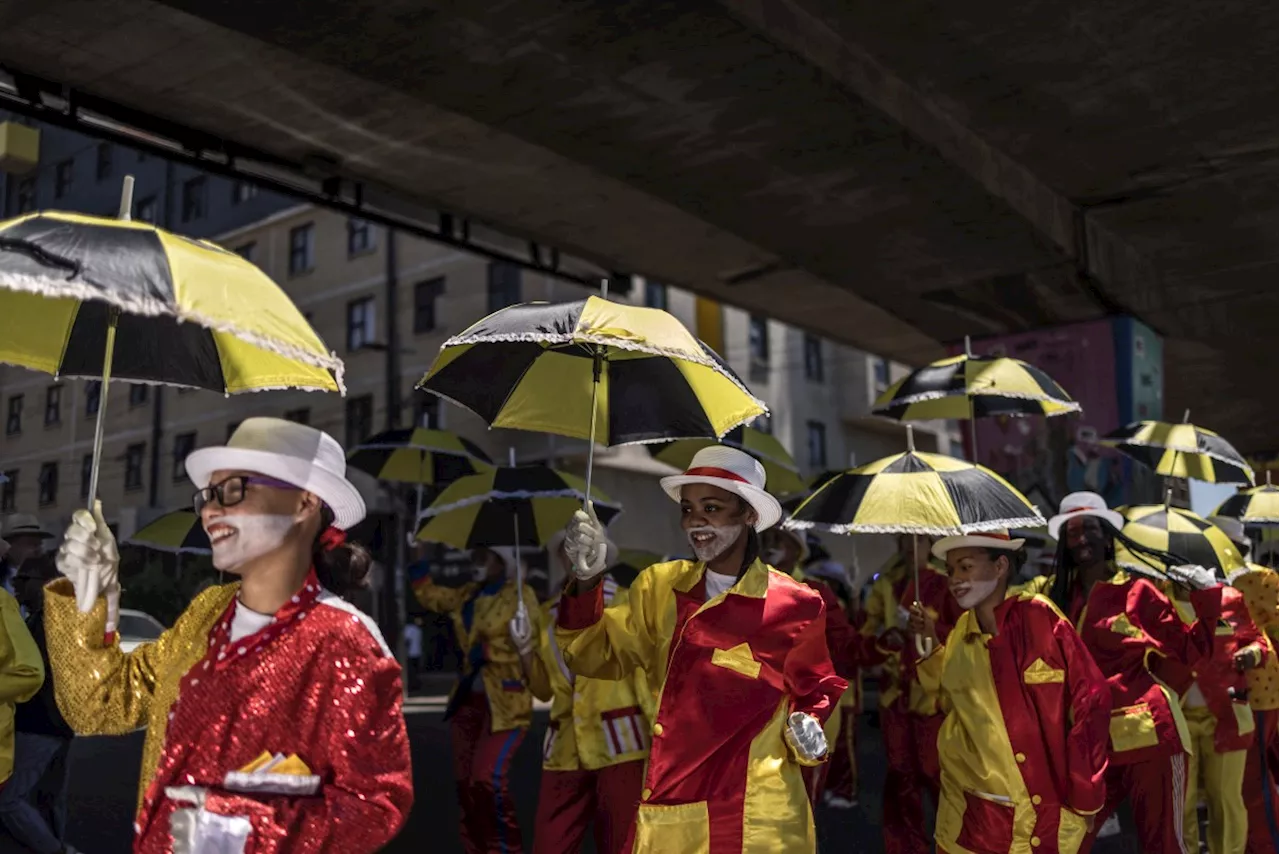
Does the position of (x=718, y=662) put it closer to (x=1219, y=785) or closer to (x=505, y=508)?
(x=505, y=508)

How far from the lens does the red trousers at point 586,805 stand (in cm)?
670

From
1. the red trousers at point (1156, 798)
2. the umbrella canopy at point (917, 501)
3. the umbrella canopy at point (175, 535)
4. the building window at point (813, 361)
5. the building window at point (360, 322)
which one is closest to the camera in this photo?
the umbrella canopy at point (917, 501)

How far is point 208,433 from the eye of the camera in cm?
3900

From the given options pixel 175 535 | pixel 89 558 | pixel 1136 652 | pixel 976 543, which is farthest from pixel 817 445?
pixel 89 558

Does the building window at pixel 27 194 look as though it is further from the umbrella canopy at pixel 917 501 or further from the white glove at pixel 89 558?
the white glove at pixel 89 558

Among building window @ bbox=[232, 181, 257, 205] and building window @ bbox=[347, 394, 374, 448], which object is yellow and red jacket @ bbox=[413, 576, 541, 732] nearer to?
building window @ bbox=[347, 394, 374, 448]

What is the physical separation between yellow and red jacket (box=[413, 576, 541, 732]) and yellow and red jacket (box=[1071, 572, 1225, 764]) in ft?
10.9

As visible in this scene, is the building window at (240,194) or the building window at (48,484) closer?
the building window at (48,484)

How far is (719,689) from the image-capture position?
16.1 feet

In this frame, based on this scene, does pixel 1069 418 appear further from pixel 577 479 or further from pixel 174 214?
pixel 174 214

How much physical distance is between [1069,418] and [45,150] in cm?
3524

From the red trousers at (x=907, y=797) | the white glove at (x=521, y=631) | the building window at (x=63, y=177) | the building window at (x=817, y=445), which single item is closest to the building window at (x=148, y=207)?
the building window at (x=63, y=177)

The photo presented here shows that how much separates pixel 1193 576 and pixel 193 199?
38645 millimetres

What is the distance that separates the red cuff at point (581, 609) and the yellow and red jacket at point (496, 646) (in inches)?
128
